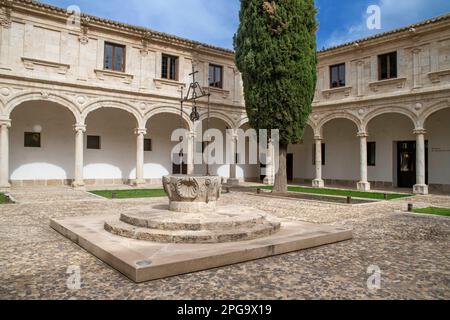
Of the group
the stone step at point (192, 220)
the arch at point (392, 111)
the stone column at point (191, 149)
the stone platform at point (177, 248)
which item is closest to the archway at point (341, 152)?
the arch at point (392, 111)

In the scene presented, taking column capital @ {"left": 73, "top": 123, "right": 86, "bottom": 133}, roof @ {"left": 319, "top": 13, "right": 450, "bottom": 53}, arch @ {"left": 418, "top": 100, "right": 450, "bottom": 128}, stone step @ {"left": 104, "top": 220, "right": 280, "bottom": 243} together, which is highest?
roof @ {"left": 319, "top": 13, "right": 450, "bottom": 53}

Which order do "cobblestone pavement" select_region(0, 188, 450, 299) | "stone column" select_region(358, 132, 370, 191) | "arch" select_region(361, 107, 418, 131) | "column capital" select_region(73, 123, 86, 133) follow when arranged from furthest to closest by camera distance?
"stone column" select_region(358, 132, 370, 191) → "arch" select_region(361, 107, 418, 131) → "column capital" select_region(73, 123, 86, 133) → "cobblestone pavement" select_region(0, 188, 450, 299)

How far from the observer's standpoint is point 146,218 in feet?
17.9

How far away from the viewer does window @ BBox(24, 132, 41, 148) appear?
1538cm

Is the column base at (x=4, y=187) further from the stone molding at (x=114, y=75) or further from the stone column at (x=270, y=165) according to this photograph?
the stone column at (x=270, y=165)

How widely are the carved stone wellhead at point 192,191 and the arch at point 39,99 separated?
33.4 feet

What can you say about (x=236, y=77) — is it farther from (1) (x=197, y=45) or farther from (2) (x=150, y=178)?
(2) (x=150, y=178)

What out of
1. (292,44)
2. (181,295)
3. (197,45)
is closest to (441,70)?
(292,44)

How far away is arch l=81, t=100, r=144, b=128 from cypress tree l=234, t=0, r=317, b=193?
5682 millimetres

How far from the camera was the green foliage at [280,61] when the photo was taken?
12.8 meters

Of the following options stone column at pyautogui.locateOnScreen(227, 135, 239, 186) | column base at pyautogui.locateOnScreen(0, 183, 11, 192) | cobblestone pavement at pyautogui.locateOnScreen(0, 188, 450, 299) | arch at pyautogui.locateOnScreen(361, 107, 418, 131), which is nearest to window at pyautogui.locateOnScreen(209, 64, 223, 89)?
stone column at pyautogui.locateOnScreen(227, 135, 239, 186)

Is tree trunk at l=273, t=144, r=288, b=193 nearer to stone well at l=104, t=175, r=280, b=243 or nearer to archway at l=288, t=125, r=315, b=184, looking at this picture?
stone well at l=104, t=175, r=280, b=243

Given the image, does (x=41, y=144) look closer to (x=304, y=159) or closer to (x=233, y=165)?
(x=233, y=165)

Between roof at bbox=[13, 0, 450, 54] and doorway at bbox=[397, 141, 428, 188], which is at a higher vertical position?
roof at bbox=[13, 0, 450, 54]
